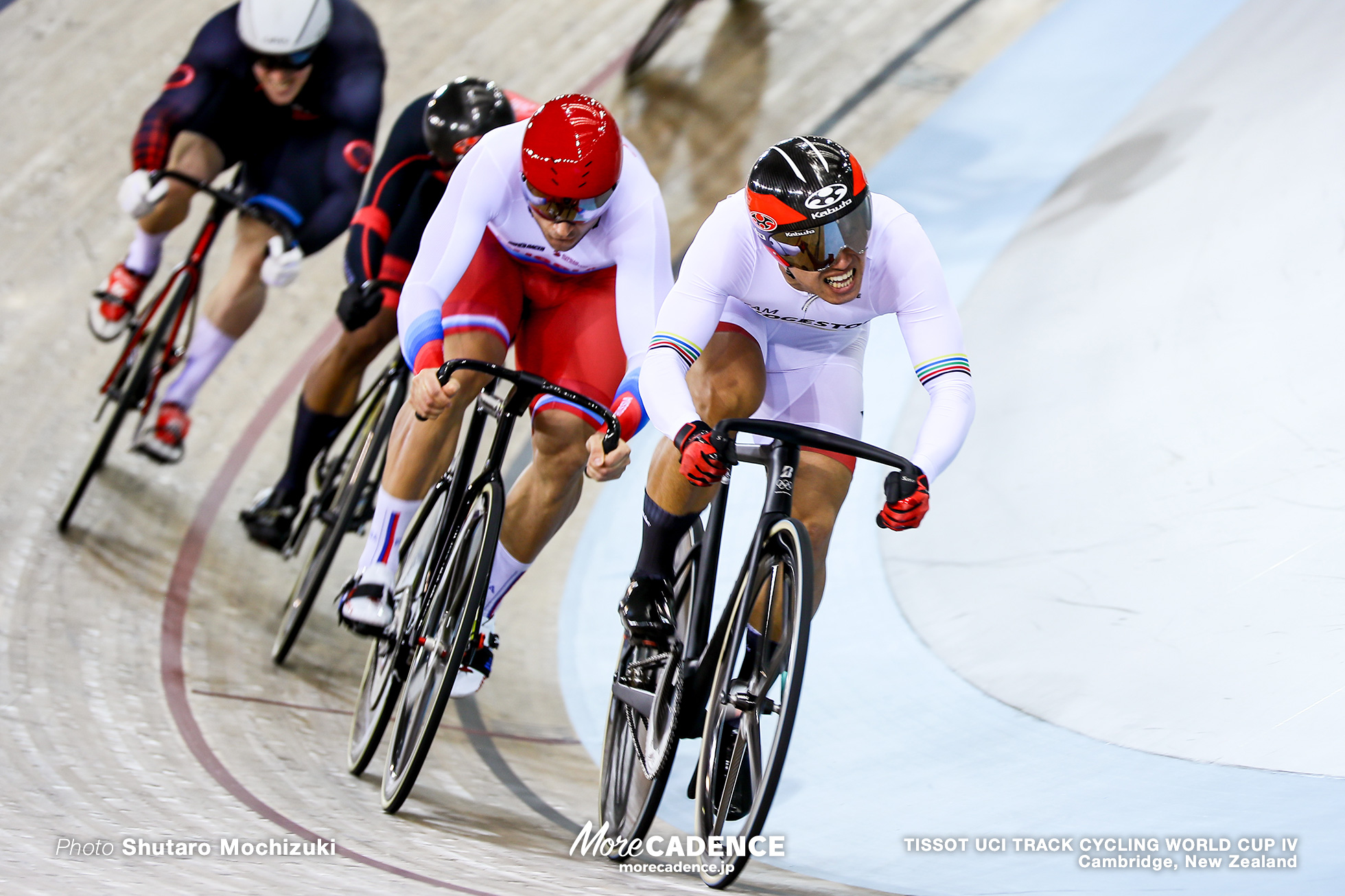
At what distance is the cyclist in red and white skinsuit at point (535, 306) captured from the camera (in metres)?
2.62

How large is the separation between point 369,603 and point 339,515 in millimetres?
736

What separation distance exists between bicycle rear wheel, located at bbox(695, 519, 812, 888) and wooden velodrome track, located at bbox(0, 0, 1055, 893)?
0.17 metres

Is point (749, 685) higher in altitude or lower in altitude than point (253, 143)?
lower

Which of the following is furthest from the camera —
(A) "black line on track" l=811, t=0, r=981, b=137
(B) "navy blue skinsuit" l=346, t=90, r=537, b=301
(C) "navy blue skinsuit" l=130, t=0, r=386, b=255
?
(A) "black line on track" l=811, t=0, r=981, b=137

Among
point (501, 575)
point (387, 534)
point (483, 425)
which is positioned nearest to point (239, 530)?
point (387, 534)

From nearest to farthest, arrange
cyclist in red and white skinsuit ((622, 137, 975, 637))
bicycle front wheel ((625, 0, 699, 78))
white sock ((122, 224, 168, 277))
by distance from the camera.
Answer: cyclist in red and white skinsuit ((622, 137, 975, 637)) < white sock ((122, 224, 168, 277)) < bicycle front wheel ((625, 0, 699, 78))

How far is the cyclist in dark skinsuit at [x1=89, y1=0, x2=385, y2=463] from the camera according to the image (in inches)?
156

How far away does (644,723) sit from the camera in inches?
109

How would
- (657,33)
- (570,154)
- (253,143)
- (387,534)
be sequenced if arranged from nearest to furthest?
(570,154)
(387,534)
(253,143)
(657,33)

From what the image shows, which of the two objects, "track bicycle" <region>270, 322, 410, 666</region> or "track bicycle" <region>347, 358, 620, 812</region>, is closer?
"track bicycle" <region>347, 358, 620, 812</region>

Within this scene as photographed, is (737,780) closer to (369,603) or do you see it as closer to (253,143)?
(369,603)

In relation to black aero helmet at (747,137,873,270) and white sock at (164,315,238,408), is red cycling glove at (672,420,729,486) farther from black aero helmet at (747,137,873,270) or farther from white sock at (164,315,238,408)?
white sock at (164,315,238,408)

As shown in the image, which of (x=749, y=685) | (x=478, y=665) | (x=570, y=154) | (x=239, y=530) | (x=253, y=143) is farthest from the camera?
(x=239, y=530)

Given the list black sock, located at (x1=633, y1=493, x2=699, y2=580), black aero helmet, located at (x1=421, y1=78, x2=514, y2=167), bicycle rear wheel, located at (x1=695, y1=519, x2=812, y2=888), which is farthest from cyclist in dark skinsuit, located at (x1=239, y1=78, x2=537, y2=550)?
bicycle rear wheel, located at (x1=695, y1=519, x2=812, y2=888)
